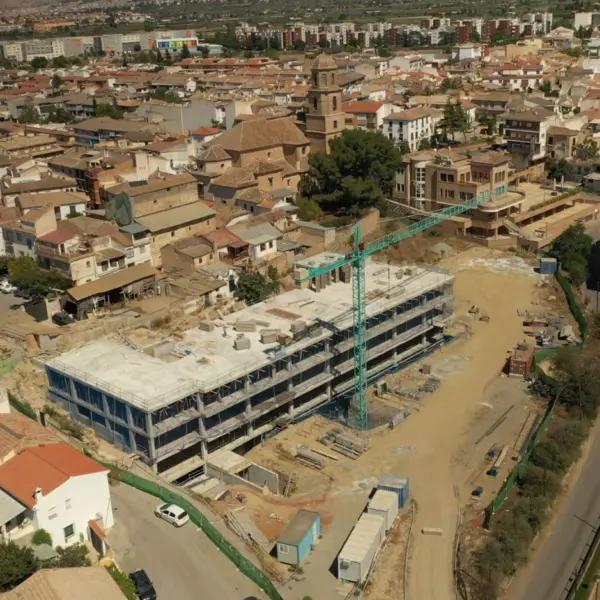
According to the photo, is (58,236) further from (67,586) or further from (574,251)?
(574,251)

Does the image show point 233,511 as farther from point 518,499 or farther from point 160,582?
point 518,499

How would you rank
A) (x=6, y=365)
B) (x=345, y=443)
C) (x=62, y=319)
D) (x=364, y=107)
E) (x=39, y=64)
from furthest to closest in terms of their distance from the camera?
1. (x=39, y=64)
2. (x=364, y=107)
3. (x=62, y=319)
4. (x=6, y=365)
5. (x=345, y=443)

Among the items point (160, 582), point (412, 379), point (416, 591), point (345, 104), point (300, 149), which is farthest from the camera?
point (345, 104)

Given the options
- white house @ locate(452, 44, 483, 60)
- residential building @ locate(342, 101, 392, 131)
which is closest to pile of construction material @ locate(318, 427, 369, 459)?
residential building @ locate(342, 101, 392, 131)

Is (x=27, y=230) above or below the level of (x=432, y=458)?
above

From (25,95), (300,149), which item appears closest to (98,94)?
(25,95)

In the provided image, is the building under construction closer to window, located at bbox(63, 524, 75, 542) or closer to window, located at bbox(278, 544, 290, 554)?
window, located at bbox(63, 524, 75, 542)

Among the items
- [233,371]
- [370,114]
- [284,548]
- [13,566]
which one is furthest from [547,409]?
[370,114]
